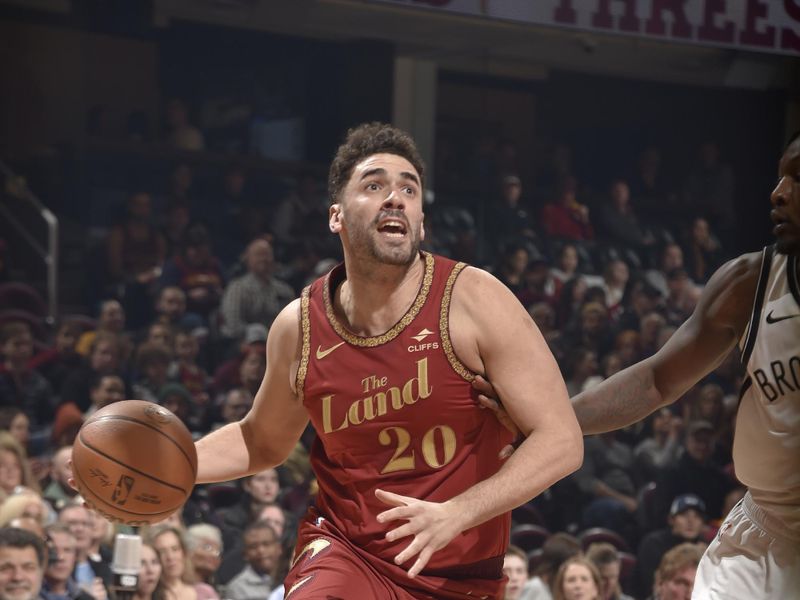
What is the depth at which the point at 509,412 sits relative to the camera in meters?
2.89

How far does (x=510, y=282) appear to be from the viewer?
9.48 m

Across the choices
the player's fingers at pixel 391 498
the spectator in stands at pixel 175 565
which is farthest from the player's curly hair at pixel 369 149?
the spectator in stands at pixel 175 565

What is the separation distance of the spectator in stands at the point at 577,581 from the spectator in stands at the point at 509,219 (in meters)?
3.91

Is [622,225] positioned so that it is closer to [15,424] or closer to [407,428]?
[15,424]

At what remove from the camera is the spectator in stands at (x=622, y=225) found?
10.5 meters

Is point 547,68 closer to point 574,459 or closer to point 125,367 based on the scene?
point 125,367

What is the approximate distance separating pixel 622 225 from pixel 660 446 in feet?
8.44

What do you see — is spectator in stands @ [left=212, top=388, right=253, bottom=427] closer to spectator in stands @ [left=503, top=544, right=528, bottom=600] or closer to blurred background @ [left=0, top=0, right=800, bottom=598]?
blurred background @ [left=0, top=0, right=800, bottom=598]

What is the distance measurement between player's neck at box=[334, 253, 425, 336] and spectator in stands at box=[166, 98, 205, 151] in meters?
6.73

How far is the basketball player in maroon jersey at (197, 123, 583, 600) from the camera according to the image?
2.85 meters

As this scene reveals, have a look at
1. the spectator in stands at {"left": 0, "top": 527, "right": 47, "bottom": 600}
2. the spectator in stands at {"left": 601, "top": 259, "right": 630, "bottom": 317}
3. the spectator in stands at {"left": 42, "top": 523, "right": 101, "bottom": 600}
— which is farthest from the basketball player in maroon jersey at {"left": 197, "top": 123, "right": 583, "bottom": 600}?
the spectator in stands at {"left": 601, "top": 259, "right": 630, "bottom": 317}

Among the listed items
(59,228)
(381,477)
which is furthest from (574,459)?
(59,228)

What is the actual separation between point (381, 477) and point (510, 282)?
6.61 meters

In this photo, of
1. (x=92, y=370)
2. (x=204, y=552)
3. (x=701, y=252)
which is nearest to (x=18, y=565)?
(x=204, y=552)
